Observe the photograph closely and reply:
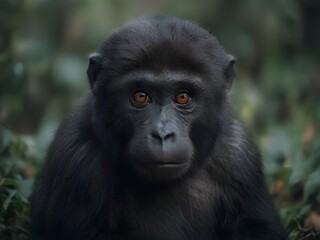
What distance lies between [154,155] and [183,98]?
1.76 feet

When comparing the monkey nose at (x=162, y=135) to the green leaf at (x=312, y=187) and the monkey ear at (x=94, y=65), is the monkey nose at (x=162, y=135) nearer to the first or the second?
the monkey ear at (x=94, y=65)

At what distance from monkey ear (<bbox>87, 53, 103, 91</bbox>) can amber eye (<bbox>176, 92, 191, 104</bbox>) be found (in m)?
0.61

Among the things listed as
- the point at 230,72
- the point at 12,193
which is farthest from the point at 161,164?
the point at 12,193

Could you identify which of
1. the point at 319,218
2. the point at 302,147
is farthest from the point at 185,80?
the point at 302,147

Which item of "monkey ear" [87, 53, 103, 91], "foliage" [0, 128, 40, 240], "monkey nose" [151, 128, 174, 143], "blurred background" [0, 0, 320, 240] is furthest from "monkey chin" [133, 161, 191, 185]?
"blurred background" [0, 0, 320, 240]

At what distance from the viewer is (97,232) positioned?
24.5ft

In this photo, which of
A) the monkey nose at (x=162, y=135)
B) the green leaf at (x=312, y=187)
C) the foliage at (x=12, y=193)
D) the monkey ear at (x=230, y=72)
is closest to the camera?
the monkey nose at (x=162, y=135)

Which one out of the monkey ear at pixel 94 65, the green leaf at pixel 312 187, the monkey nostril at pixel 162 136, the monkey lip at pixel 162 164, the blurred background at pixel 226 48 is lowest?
the monkey lip at pixel 162 164

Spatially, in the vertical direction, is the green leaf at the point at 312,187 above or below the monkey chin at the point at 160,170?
above

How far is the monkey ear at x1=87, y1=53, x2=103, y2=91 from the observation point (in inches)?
303

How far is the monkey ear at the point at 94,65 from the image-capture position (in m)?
7.68

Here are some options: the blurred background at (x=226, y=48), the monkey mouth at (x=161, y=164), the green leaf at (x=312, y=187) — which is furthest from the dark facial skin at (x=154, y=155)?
the blurred background at (x=226, y=48)

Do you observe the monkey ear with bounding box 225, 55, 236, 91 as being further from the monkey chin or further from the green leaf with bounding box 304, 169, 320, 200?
the green leaf with bounding box 304, 169, 320, 200

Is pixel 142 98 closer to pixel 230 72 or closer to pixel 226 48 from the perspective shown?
pixel 230 72
